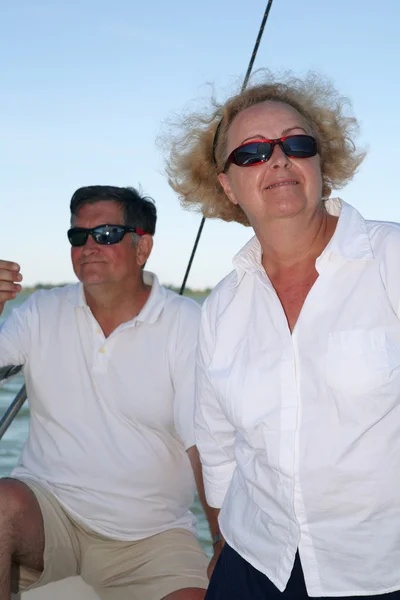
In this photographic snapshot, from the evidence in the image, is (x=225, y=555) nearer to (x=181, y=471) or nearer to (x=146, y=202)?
(x=181, y=471)

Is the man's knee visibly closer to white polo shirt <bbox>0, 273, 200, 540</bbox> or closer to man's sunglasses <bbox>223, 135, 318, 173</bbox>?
white polo shirt <bbox>0, 273, 200, 540</bbox>

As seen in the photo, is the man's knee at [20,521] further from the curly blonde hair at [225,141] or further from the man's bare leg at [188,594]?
the curly blonde hair at [225,141]

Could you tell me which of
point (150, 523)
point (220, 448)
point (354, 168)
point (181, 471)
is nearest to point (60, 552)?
point (150, 523)

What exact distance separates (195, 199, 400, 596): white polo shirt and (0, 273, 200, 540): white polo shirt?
29.2 inches

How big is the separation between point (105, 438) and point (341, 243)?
1.21 m

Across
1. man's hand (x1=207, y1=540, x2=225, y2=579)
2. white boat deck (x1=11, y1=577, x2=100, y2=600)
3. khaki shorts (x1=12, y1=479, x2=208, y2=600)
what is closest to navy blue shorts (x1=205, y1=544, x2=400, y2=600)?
man's hand (x1=207, y1=540, x2=225, y2=579)

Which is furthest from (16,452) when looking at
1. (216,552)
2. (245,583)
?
(245,583)

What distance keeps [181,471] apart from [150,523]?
0.65 ft

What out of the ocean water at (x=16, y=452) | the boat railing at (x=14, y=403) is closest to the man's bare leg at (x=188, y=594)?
the boat railing at (x=14, y=403)

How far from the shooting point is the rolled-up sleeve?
222cm

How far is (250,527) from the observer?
1978 mm

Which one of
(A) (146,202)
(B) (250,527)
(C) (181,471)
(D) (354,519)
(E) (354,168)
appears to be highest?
(E) (354,168)

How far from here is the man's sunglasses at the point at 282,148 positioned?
2.07m

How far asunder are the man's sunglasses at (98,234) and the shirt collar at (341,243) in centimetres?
90
